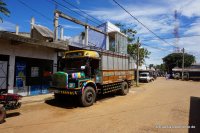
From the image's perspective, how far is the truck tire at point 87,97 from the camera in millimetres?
10406

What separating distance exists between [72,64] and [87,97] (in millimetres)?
2418

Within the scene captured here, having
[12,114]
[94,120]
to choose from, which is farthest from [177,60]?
[12,114]

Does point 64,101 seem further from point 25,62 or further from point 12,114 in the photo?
point 25,62

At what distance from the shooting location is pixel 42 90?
14.3 meters

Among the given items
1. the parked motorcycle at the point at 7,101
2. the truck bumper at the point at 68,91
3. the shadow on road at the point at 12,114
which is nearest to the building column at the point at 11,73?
the truck bumper at the point at 68,91

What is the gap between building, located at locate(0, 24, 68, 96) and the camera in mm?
11583

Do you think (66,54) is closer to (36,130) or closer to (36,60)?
(36,60)

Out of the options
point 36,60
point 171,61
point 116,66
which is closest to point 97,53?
point 116,66

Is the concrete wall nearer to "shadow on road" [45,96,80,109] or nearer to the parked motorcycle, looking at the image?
"shadow on road" [45,96,80,109]

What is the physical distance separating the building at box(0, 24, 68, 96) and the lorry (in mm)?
2567

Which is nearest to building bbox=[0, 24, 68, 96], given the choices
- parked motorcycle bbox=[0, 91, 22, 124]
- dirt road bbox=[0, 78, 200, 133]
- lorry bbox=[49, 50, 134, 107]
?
lorry bbox=[49, 50, 134, 107]

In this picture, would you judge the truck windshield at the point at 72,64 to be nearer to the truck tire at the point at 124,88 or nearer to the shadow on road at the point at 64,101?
the shadow on road at the point at 64,101

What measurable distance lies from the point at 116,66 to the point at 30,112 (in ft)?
24.3

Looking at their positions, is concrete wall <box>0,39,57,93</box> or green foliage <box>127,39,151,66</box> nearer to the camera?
concrete wall <box>0,39,57,93</box>
